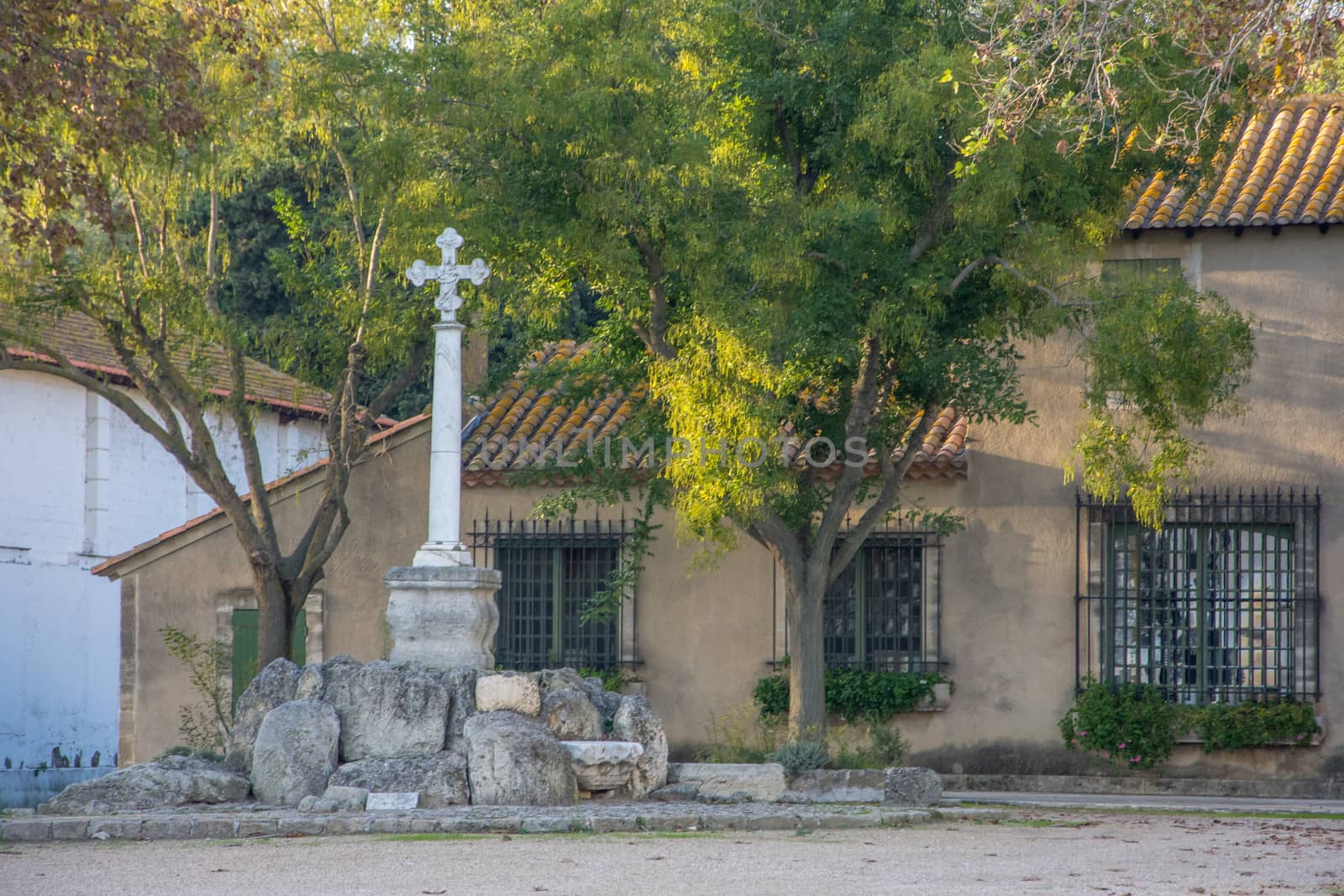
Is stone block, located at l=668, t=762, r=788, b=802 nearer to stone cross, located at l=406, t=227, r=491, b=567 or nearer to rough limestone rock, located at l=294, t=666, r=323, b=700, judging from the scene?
stone cross, located at l=406, t=227, r=491, b=567

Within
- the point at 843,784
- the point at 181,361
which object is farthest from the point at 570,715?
the point at 181,361

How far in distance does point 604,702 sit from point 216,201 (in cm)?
751

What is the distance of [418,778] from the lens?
11734 millimetres

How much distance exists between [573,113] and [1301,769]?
974cm

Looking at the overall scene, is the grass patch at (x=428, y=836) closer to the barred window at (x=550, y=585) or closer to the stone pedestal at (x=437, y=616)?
the stone pedestal at (x=437, y=616)

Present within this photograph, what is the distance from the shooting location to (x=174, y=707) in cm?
1998

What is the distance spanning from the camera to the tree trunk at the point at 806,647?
15172mm

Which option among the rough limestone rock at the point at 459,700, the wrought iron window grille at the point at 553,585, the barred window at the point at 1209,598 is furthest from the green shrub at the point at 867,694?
the rough limestone rock at the point at 459,700

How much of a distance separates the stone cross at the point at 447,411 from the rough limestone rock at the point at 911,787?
3836 mm

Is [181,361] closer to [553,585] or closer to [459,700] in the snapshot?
[553,585]

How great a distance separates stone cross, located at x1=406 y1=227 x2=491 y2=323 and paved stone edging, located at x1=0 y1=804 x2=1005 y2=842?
4384 mm

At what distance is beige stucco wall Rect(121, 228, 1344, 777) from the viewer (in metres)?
17.1

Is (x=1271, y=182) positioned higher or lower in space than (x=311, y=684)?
higher

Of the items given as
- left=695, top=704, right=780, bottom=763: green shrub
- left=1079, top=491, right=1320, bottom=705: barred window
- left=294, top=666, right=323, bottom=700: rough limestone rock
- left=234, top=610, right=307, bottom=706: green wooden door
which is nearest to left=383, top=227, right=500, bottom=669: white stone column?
left=294, top=666, right=323, bottom=700: rough limestone rock
